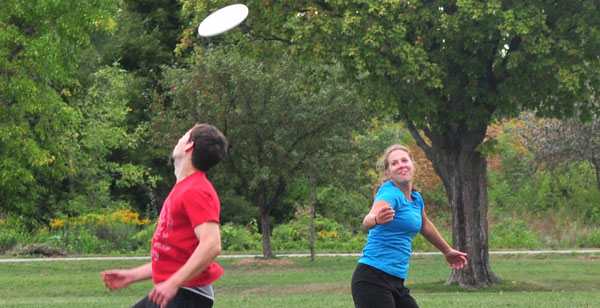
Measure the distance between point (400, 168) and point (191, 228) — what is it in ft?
6.17

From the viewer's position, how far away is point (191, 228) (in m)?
4.55

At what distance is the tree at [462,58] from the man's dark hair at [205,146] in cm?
1049

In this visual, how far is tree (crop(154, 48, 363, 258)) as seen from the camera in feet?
72.5

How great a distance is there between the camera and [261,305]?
44.4 ft

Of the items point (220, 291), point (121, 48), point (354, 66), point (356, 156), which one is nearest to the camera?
point (354, 66)

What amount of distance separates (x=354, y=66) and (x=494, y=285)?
527 centimetres

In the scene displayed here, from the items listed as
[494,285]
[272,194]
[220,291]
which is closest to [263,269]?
[272,194]

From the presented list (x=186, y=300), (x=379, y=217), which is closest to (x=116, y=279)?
(x=186, y=300)

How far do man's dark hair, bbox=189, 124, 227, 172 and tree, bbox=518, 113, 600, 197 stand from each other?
23.1m

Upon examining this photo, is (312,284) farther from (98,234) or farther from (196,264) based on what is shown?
(196,264)

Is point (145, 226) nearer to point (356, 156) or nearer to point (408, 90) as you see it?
point (356, 156)

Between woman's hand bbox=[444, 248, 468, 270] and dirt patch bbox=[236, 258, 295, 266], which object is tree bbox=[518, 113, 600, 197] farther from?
woman's hand bbox=[444, 248, 468, 270]

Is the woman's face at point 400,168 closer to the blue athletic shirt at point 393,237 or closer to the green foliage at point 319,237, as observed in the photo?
the blue athletic shirt at point 393,237

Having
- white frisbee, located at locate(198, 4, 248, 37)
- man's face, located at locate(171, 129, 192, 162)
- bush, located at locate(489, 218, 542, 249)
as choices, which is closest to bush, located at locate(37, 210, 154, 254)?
bush, located at locate(489, 218, 542, 249)
